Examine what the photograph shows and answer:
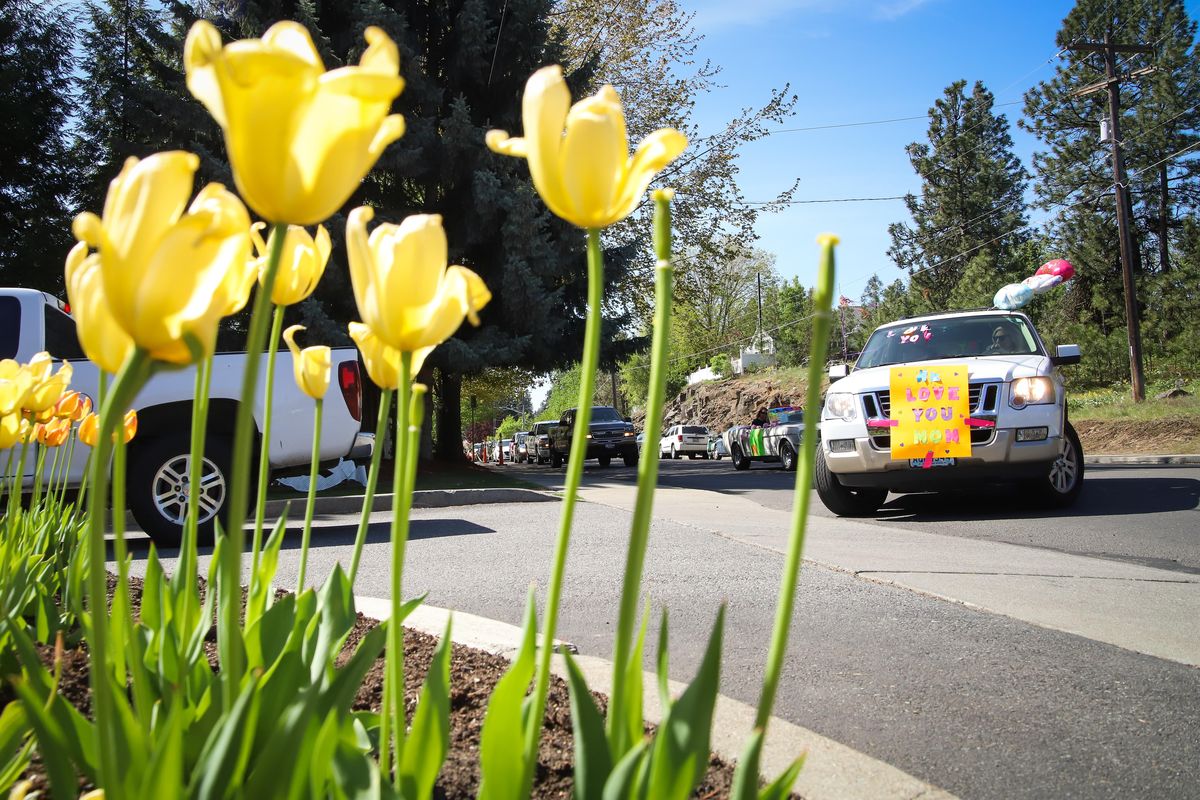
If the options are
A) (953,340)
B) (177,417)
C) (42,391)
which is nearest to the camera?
(42,391)

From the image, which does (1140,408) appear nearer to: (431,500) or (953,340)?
(953,340)

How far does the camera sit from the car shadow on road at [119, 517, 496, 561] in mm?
6211

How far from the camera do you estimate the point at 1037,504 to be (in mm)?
8031

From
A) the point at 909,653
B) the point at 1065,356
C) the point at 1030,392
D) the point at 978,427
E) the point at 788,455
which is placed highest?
→ the point at 1065,356

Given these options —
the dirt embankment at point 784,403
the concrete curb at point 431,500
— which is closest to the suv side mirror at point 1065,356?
the concrete curb at point 431,500

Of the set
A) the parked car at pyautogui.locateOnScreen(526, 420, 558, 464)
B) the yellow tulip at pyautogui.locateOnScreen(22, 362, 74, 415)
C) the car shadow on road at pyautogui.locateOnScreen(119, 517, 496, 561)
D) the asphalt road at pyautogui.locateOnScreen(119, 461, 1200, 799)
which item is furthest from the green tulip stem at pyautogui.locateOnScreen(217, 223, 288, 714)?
the parked car at pyautogui.locateOnScreen(526, 420, 558, 464)

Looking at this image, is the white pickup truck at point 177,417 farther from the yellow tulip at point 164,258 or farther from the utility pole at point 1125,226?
the utility pole at point 1125,226

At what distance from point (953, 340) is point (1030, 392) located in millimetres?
1333

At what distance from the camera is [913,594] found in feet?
14.1

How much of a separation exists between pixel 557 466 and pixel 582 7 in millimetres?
15174

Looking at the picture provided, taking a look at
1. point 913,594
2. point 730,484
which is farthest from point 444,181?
point 913,594

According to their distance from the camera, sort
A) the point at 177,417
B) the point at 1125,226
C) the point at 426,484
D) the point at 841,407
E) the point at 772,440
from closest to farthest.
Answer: the point at 177,417
the point at 841,407
the point at 426,484
the point at 772,440
the point at 1125,226

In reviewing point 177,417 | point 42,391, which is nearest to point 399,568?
point 42,391

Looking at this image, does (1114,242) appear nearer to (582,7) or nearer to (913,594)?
(582,7)
